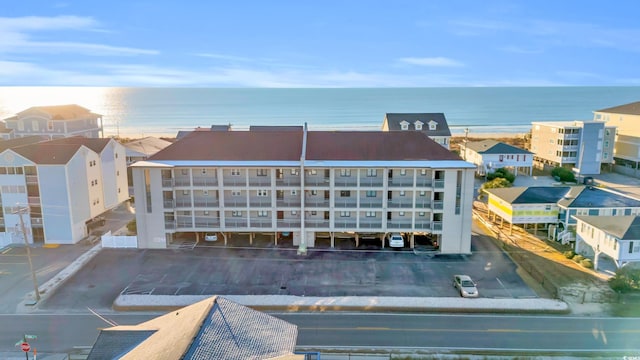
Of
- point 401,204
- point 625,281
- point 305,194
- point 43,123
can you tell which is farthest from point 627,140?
point 43,123

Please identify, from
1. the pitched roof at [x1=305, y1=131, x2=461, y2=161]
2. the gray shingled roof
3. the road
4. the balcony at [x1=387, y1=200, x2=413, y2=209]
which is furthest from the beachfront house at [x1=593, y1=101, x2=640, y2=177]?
the gray shingled roof

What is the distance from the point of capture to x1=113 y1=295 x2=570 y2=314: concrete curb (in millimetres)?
27250

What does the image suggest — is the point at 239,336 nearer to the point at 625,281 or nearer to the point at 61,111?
the point at 625,281

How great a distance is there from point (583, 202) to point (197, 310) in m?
34.8

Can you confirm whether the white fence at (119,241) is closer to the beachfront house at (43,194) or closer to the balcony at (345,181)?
the beachfront house at (43,194)

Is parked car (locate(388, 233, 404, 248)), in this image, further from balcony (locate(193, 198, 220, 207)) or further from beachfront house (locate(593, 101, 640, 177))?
beachfront house (locate(593, 101, 640, 177))

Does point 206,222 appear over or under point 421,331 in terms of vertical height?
over

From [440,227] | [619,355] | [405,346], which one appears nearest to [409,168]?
[440,227]

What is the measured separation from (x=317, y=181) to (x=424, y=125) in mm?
33441

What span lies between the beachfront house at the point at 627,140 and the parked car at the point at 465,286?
52670mm

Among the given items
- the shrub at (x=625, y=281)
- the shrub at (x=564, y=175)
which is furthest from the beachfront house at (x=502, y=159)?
the shrub at (x=625, y=281)

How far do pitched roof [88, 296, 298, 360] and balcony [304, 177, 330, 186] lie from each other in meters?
20.6

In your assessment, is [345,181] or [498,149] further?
[498,149]

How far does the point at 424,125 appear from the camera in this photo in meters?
66.5
